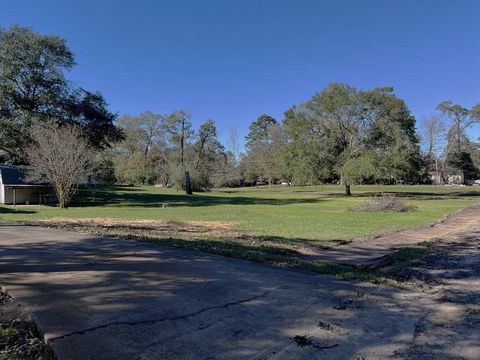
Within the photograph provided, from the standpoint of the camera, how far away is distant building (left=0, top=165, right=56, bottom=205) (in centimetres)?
3422

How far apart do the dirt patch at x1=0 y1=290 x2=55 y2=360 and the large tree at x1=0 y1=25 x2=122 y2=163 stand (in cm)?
3023

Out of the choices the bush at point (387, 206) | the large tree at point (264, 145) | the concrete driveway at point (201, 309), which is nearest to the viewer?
the concrete driveway at point (201, 309)

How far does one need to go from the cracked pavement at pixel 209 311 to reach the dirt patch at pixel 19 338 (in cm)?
9

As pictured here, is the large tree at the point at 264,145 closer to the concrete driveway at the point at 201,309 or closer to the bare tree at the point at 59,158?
the bare tree at the point at 59,158

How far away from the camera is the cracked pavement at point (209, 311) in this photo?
3.72 meters

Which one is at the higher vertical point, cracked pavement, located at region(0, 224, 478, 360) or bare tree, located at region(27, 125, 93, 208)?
bare tree, located at region(27, 125, 93, 208)

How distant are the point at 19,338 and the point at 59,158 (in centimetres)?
2737

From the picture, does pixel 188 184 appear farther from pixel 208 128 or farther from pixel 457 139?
pixel 457 139

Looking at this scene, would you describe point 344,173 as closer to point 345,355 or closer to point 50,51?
point 50,51

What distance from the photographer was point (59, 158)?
29.0 meters

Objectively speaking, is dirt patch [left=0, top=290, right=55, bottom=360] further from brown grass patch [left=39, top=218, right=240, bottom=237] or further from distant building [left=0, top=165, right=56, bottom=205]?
distant building [left=0, top=165, right=56, bottom=205]

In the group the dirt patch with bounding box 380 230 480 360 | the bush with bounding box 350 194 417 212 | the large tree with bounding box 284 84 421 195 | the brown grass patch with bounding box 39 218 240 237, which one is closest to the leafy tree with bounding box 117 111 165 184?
the large tree with bounding box 284 84 421 195

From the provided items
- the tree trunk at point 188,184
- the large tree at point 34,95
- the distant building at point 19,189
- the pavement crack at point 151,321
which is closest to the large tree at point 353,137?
the tree trunk at point 188,184

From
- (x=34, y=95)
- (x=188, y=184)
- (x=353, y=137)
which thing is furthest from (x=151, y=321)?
(x=188, y=184)
